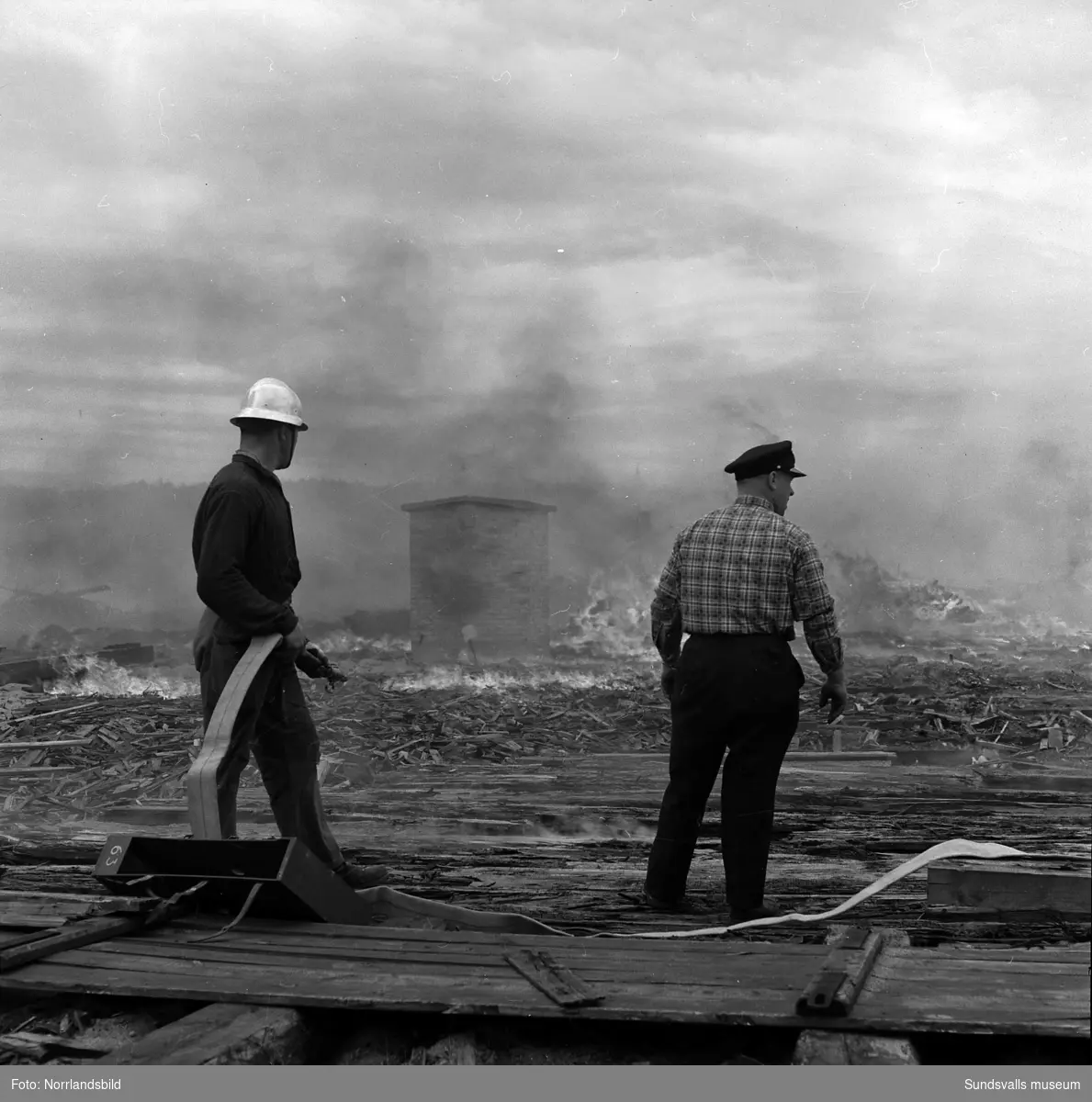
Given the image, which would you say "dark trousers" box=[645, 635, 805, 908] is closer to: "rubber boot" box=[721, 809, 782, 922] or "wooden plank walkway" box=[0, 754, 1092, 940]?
"rubber boot" box=[721, 809, 782, 922]

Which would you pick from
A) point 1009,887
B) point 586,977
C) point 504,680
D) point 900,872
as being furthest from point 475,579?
point 586,977

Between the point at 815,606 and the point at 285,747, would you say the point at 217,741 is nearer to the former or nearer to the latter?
the point at 285,747

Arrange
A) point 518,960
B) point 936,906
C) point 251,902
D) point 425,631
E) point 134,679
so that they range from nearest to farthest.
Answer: point 518,960 → point 251,902 → point 936,906 → point 134,679 → point 425,631

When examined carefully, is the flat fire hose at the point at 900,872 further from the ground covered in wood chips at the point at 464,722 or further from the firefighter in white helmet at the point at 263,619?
the ground covered in wood chips at the point at 464,722

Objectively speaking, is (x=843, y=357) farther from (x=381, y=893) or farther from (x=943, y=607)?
(x=381, y=893)

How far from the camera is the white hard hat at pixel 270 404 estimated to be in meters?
5.01

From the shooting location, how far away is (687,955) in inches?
136

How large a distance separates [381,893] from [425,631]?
1626cm

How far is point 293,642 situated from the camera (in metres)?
4.87

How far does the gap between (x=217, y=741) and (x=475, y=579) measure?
15646mm

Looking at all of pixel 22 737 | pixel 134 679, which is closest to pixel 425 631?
pixel 134 679

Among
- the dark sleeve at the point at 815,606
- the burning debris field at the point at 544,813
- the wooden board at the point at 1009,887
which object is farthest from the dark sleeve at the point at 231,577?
the wooden board at the point at 1009,887

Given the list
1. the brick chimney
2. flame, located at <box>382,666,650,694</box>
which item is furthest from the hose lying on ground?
the brick chimney

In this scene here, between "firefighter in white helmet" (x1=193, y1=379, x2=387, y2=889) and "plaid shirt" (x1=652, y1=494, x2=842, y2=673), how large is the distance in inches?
62.2
